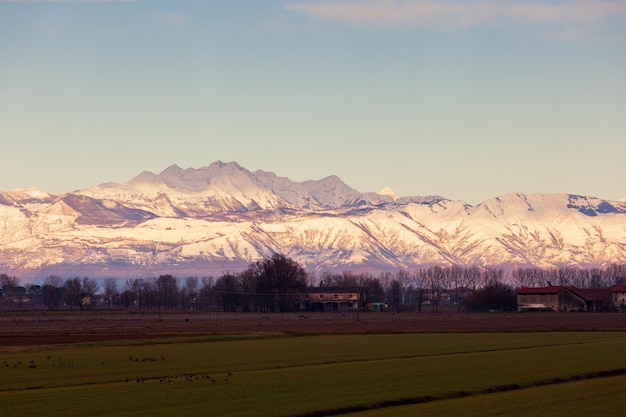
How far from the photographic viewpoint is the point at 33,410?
36.6 meters

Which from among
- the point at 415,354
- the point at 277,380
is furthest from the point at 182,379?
the point at 415,354

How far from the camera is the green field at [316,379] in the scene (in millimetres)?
36875

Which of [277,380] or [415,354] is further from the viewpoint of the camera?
[415,354]

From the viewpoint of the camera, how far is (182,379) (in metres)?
46.6

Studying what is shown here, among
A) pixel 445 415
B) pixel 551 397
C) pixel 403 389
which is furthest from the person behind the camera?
pixel 403 389

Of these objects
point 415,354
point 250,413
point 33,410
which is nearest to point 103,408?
point 33,410

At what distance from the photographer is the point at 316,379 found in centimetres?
4625

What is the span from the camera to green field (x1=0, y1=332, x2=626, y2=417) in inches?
1452

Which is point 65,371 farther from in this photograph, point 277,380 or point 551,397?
point 551,397

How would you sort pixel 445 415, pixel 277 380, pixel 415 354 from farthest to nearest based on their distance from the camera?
pixel 415 354 → pixel 277 380 → pixel 445 415

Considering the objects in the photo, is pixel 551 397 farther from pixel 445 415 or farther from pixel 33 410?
pixel 33 410

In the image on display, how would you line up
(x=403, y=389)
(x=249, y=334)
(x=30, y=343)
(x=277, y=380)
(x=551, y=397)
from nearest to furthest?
(x=551, y=397)
(x=403, y=389)
(x=277, y=380)
(x=30, y=343)
(x=249, y=334)

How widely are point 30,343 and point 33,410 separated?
138ft

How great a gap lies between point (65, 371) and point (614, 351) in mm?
32367
